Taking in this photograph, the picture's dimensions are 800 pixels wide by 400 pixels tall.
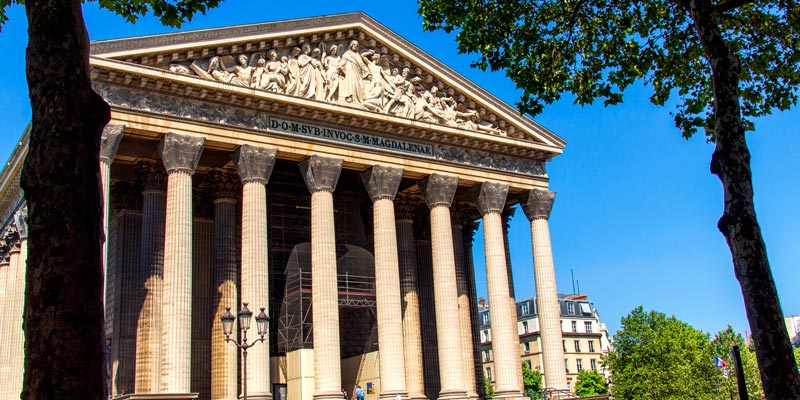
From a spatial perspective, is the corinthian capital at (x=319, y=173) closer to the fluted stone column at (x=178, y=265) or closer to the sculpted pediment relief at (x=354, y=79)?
the sculpted pediment relief at (x=354, y=79)

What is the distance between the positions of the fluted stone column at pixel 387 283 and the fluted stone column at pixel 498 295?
4.93 m

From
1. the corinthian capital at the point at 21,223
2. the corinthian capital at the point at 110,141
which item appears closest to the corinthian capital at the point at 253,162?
the corinthian capital at the point at 110,141

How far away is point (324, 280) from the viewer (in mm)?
31906

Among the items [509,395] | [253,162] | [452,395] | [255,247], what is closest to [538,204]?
[509,395]

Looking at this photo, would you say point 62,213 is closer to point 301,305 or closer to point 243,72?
point 243,72

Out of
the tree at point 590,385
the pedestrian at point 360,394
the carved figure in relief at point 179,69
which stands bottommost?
the pedestrian at point 360,394

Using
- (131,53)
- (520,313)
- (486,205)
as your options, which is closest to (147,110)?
(131,53)

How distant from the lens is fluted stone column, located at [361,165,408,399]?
1282 inches

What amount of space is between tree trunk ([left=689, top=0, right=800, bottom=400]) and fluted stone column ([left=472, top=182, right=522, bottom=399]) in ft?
79.1

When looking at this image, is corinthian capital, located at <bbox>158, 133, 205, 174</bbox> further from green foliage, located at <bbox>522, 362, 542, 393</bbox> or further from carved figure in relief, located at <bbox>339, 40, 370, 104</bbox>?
green foliage, located at <bbox>522, 362, 542, 393</bbox>

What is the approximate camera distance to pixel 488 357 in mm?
100438

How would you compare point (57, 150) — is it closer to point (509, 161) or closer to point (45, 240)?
point (45, 240)

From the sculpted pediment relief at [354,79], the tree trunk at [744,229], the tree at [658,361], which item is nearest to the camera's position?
the tree trunk at [744,229]

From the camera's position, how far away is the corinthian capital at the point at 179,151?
30062mm
